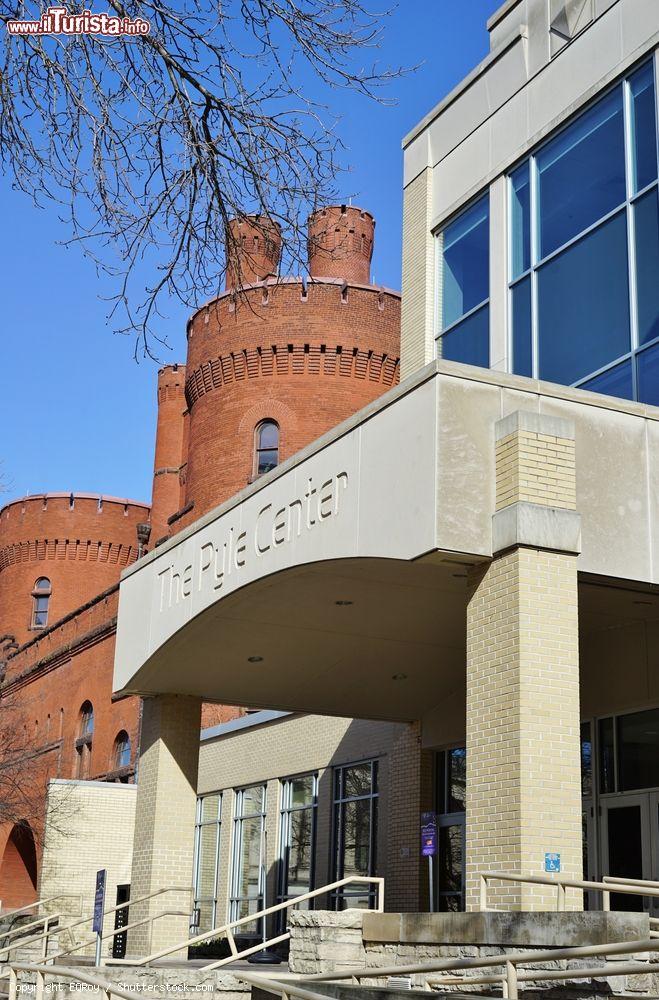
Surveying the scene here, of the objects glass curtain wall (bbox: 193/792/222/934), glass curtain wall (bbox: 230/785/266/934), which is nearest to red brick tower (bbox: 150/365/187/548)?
glass curtain wall (bbox: 193/792/222/934)

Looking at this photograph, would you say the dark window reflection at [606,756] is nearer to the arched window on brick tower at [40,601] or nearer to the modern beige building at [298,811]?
the modern beige building at [298,811]

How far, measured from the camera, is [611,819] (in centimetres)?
1650

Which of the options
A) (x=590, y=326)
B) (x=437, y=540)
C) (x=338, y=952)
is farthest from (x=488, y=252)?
(x=338, y=952)

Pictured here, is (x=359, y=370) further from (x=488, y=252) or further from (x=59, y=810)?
(x=488, y=252)

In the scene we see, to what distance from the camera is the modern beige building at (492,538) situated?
38.9 ft

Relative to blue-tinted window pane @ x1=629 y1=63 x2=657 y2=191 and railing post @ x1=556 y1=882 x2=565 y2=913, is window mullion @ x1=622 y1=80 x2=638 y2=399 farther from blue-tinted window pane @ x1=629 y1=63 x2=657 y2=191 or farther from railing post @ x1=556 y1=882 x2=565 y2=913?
railing post @ x1=556 y1=882 x2=565 y2=913

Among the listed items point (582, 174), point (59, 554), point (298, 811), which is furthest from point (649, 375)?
point (59, 554)

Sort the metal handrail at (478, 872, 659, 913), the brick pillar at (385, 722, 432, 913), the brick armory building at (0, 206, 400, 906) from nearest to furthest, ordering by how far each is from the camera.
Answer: the metal handrail at (478, 872, 659, 913) < the brick pillar at (385, 722, 432, 913) < the brick armory building at (0, 206, 400, 906)

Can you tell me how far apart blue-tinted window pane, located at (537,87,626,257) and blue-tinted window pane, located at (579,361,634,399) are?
2.18m

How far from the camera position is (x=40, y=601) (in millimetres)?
57562

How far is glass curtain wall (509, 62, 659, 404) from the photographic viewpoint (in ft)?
51.3

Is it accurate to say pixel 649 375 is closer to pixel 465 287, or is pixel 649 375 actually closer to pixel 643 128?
pixel 643 128

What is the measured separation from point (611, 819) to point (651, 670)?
2.30 m

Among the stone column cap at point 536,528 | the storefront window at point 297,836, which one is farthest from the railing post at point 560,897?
the storefront window at point 297,836
